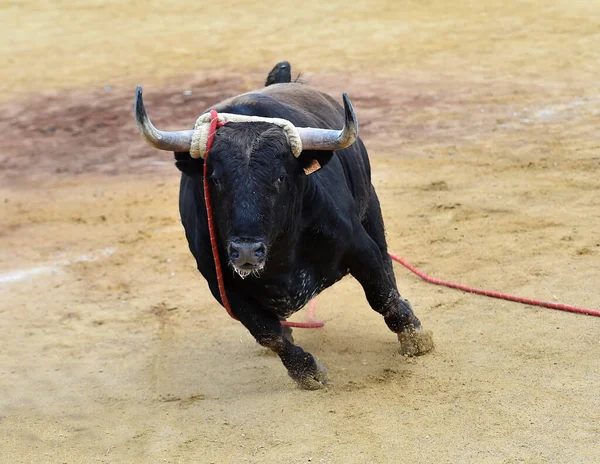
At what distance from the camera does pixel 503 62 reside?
12.1m

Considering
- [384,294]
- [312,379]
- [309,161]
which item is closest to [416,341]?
[384,294]

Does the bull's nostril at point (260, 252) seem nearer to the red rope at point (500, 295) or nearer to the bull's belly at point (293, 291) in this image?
the bull's belly at point (293, 291)

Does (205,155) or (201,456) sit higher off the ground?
(205,155)

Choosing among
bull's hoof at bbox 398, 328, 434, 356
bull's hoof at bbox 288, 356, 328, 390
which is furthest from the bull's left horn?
bull's hoof at bbox 398, 328, 434, 356

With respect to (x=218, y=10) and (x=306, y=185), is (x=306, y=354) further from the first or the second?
(x=218, y=10)

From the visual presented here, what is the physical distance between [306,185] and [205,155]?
600 mm

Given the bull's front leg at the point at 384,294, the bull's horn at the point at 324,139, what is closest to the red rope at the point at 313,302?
the bull's horn at the point at 324,139

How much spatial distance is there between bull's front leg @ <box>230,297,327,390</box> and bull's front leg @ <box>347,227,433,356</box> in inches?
20.1

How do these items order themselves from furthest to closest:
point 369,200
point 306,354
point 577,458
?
point 369,200, point 306,354, point 577,458

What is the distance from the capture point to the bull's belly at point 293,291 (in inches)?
193

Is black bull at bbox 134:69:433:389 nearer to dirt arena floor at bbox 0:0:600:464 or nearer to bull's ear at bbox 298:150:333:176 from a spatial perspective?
bull's ear at bbox 298:150:333:176

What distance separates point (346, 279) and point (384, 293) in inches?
72.6

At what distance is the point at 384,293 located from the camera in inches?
206

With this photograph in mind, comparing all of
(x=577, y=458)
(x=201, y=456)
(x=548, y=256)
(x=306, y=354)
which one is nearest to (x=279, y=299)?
(x=306, y=354)
